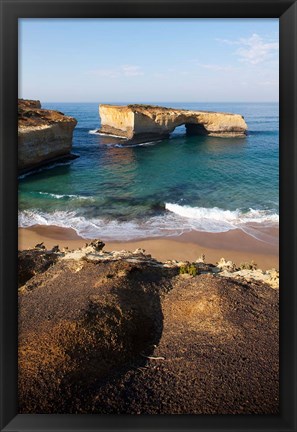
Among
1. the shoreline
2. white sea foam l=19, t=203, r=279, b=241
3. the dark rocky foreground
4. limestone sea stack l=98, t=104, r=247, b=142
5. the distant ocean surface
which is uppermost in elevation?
limestone sea stack l=98, t=104, r=247, b=142

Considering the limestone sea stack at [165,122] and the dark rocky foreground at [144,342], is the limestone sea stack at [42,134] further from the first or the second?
the dark rocky foreground at [144,342]

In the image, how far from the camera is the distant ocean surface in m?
6.56

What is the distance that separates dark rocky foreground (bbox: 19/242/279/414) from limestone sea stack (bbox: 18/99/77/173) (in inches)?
153

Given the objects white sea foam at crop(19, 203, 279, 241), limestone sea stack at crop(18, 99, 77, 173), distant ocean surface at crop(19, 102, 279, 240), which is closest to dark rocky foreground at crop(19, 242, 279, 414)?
distant ocean surface at crop(19, 102, 279, 240)

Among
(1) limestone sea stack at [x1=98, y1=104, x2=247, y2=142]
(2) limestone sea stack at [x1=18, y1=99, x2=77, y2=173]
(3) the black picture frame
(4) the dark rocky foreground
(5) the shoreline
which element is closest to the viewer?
(3) the black picture frame

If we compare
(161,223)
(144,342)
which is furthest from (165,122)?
(144,342)

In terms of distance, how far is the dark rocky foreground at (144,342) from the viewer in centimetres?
269

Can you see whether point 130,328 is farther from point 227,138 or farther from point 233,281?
point 227,138

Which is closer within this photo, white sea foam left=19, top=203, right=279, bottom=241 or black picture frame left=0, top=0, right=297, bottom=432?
black picture frame left=0, top=0, right=297, bottom=432

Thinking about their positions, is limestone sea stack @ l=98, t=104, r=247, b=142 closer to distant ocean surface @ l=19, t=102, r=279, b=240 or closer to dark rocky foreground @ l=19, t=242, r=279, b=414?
A: distant ocean surface @ l=19, t=102, r=279, b=240

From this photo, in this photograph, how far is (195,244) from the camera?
5.87 m
